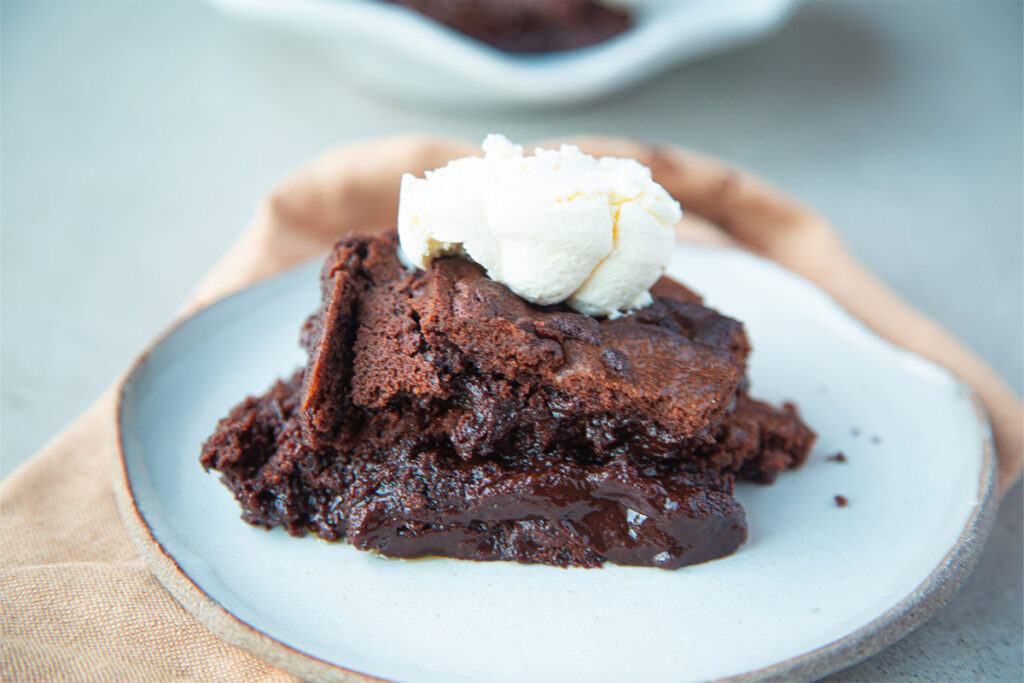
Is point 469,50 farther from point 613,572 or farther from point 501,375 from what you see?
point 613,572

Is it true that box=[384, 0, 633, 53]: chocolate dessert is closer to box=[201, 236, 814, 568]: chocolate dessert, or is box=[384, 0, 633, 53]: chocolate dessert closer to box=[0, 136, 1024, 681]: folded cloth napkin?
box=[0, 136, 1024, 681]: folded cloth napkin

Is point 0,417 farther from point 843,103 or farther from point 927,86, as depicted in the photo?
point 927,86

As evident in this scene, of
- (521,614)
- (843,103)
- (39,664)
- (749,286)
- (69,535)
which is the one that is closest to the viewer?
(39,664)

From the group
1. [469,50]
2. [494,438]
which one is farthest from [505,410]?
[469,50]

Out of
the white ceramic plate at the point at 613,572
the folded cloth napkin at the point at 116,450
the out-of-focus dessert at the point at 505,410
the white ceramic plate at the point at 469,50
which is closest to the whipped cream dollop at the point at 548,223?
the out-of-focus dessert at the point at 505,410

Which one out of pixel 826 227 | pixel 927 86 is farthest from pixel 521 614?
pixel 927 86

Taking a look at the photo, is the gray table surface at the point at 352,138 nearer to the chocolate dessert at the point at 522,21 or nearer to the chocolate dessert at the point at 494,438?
the chocolate dessert at the point at 522,21

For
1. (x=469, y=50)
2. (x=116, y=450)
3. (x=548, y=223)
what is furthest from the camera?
(x=469, y=50)
